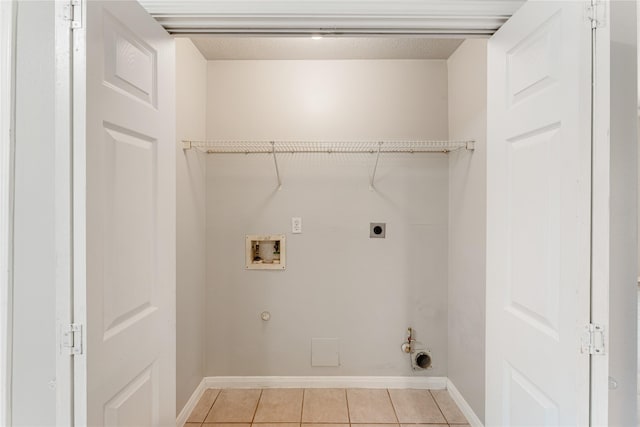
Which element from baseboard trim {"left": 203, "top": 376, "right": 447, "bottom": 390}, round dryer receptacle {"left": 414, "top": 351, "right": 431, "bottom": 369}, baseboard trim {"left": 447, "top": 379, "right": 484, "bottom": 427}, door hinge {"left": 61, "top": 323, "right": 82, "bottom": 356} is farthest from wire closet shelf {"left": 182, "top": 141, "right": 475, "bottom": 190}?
door hinge {"left": 61, "top": 323, "right": 82, "bottom": 356}

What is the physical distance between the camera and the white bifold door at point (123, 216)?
861mm

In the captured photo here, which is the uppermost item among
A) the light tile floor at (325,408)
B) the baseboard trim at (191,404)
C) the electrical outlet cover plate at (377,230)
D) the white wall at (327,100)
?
the white wall at (327,100)

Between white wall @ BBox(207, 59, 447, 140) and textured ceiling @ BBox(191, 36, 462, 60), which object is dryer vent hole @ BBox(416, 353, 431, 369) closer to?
white wall @ BBox(207, 59, 447, 140)

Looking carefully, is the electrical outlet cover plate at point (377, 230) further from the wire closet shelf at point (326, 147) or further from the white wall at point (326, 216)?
the wire closet shelf at point (326, 147)

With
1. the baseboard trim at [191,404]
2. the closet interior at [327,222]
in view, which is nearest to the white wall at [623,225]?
the closet interior at [327,222]

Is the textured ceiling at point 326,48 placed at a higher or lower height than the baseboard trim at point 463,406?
higher

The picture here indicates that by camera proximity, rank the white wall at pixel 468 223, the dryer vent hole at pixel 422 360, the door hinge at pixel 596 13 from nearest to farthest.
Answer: the door hinge at pixel 596 13
the white wall at pixel 468 223
the dryer vent hole at pixel 422 360

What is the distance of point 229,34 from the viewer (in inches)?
51.6

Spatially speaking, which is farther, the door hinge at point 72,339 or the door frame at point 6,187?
the door frame at point 6,187

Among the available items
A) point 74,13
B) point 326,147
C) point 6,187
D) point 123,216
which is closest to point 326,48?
point 326,147

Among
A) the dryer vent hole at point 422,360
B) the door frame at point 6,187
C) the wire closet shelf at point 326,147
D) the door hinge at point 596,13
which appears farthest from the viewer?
the dryer vent hole at point 422,360

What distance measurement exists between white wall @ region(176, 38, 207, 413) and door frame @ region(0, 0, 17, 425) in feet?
3.40

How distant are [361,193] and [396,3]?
1.47m

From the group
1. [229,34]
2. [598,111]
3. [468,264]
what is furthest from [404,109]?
[598,111]
